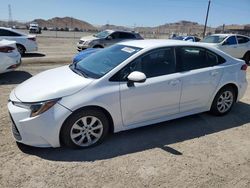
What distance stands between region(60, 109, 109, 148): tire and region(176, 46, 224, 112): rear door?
1.51 metres

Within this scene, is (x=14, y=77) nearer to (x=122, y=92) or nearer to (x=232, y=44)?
(x=122, y=92)

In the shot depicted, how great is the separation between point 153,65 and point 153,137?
1157 millimetres

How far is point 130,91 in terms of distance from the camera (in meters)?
4.31

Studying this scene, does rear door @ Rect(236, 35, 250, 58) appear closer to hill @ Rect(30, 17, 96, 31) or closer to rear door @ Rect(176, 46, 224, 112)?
rear door @ Rect(176, 46, 224, 112)

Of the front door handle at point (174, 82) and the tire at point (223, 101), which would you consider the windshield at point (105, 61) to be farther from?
the tire at point (223, 101)

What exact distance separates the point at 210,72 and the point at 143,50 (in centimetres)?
142

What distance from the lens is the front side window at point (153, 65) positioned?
14.4 feet

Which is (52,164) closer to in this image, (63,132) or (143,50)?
(63,132)

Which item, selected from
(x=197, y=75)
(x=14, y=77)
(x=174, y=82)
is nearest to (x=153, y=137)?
(x=174, y=82)

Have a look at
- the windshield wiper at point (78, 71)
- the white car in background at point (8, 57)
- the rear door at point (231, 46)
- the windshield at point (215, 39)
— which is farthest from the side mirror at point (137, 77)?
the windshield at point (215, 39)

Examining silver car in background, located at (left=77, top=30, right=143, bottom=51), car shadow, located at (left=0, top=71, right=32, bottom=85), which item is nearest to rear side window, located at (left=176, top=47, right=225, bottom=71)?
car shadow, located at (left=0, top=71, right=32, bottom=85)

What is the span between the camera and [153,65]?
469 centimetres

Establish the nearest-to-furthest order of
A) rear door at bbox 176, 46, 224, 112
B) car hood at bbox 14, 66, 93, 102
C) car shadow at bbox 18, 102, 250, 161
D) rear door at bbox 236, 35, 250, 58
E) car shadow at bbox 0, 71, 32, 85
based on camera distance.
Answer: car hood at bbox 14, 66, 93, 102, car shadow at bbox 18, 102, 250, 161, rear door at bbox 176, 46, 224, 112, car shadow at bbox 0, 71, 32, 85, rear door at bbox 236, 35, 250, 58

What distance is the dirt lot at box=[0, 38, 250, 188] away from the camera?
11.4ft
